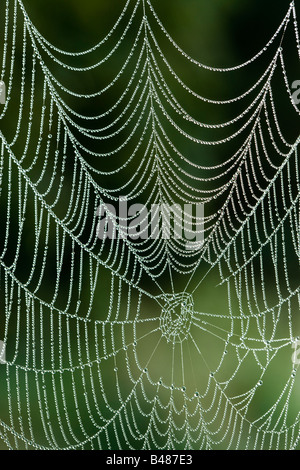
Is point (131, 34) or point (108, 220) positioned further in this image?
point (131, 34)

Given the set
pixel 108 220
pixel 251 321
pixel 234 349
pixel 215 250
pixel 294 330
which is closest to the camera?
pixel 108 220

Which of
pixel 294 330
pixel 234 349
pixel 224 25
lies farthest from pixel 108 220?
pixel 224 25

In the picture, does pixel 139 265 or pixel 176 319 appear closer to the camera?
pixel 176 319

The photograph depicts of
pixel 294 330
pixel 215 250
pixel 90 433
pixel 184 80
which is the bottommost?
pixel 90 433

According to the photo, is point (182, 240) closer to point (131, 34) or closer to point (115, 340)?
point (115, 340)

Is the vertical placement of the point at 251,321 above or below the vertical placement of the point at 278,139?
below

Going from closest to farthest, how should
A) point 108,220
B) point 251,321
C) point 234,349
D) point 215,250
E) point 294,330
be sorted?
point 108,220 < point 215,250 < point 294,330 < point 251,321 < point 234,349

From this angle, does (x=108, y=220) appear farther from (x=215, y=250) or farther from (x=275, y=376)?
(x=275, y=376)

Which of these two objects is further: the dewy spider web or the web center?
the dewy spider web

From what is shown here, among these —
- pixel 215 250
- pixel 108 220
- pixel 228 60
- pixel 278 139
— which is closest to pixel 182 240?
pixel 215 250

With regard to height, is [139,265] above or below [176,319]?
above

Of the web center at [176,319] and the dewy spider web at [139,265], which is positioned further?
the dewy spider web at [139,265]
